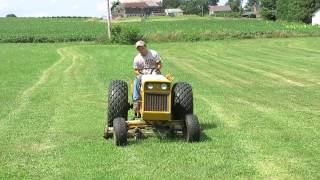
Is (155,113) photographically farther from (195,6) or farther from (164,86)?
(195,6)

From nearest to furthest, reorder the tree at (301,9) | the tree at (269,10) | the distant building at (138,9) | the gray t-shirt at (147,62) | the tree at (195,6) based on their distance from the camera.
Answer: the gray t-shirt at (147,62), the tree at (301,9), the tree at (269,10), the distant building at (138,9), the tree at (195,6)

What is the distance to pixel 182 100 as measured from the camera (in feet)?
33.5

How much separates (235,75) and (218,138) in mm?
12732

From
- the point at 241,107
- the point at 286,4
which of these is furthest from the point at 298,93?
the point at 286,4

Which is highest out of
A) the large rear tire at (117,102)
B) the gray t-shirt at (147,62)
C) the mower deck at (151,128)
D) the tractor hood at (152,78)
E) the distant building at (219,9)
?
the gray t-shirt at (147,62)

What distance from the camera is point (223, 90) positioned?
700 inches

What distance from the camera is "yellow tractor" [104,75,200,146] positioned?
9570 millimetres

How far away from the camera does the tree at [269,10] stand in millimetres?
109050

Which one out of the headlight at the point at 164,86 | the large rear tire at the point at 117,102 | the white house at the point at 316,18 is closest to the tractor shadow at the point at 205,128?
the headlight at the point at 164,86

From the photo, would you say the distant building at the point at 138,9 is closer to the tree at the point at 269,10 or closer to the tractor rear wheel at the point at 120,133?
the tree at the point at 269,10

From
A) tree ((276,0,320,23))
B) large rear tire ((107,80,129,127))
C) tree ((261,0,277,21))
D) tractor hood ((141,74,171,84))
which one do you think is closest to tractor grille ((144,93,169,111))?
tractor hood ((141,74,171,84))

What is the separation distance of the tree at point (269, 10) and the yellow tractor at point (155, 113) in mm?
100256

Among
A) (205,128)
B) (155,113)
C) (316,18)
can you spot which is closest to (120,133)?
(155,113)

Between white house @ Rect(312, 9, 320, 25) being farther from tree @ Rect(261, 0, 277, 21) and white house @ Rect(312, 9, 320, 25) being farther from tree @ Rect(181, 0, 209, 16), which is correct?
tree @ Rect(181, 0, 209, 16)
